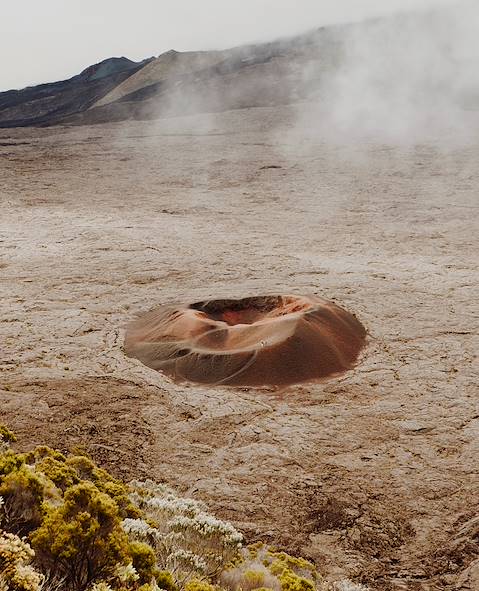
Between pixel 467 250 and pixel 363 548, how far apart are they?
1091cm

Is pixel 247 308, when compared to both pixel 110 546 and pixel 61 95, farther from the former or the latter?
pixel 61 95

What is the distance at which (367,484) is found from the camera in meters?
5.60

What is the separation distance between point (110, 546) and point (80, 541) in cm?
16

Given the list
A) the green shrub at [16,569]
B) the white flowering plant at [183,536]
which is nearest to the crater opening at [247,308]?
the white flowering plant at [183,536]

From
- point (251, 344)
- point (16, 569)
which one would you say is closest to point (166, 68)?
point (251, 344)

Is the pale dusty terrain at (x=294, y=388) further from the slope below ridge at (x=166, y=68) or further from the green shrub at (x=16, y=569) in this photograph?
the slope below ridge at (x=166, y=68)

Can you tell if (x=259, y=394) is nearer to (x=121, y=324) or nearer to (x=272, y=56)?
(x=121, y=324)

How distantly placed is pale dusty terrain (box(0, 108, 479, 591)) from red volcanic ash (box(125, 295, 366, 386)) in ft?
1.13

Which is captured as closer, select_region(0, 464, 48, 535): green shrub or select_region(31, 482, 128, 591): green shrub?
select_region(31, 482, 128, 591): green shrub

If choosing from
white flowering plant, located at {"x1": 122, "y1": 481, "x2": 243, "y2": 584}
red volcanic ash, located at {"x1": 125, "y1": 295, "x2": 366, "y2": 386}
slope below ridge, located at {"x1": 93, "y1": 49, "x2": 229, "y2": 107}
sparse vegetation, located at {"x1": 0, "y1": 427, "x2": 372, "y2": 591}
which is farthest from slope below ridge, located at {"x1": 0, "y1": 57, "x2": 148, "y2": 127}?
sparse vegetation, located at {"x1": 0, "y1": 427, "x2": 372, "y2": 591}

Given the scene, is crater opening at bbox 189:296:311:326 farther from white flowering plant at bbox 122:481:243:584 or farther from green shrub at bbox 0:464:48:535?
green shrub at bbox 0:464:48:535

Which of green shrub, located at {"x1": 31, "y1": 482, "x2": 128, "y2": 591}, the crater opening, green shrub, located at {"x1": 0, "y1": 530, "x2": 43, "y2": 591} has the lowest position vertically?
the crater opening

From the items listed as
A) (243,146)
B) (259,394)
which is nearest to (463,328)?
(259,394)

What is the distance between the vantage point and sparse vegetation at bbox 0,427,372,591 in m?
2.90
